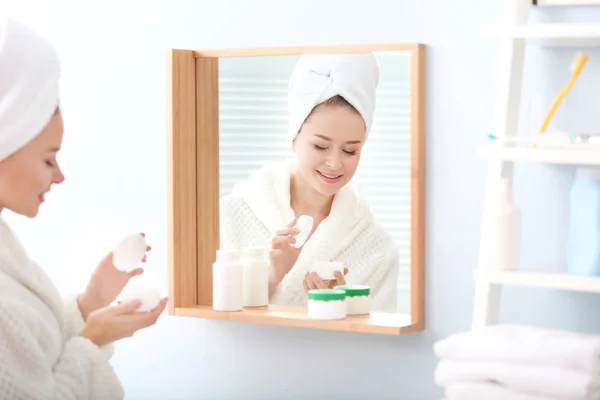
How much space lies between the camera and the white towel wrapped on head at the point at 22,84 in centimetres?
164

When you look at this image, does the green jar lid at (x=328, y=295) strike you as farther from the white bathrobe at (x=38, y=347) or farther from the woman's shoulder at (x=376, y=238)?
the white bathrobe at (x=38, y=347)

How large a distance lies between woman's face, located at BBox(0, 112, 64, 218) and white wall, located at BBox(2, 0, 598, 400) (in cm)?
34

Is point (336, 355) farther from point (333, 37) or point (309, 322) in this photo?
point (333, 37)

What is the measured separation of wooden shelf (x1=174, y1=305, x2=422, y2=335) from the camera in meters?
1.78

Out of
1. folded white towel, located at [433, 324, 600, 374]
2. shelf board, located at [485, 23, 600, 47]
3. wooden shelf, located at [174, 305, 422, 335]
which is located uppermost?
shelf board, located at [485, 23, 600, 47]

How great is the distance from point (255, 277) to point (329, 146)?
0.30 metres

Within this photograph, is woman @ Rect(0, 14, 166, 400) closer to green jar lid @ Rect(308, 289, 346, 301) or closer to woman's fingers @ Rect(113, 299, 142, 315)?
woman's fingers @ Rect(113, 299, 142, 315)

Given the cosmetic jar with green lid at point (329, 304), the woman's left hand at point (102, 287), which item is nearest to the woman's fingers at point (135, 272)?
the woman's left hand at point (102, 287)

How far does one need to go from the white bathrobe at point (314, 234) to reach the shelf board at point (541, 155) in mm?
344

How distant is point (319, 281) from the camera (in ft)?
6.15

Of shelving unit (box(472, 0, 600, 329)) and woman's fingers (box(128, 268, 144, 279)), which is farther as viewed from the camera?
woman's fingers (box(128, 268, 144, 279))

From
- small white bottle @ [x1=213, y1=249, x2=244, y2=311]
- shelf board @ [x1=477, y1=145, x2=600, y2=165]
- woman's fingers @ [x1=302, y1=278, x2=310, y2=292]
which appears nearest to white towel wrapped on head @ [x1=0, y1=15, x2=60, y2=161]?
small white bottle @ [x1=213, y1=249, x2=244, y2=311]

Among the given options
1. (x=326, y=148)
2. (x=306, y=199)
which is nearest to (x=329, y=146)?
(x=326, y=148)

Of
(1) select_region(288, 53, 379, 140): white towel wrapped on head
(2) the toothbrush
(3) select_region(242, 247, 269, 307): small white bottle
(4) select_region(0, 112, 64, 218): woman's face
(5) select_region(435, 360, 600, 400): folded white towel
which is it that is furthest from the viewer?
(3) select_region(242, 247, 269, 307): small white bottle
